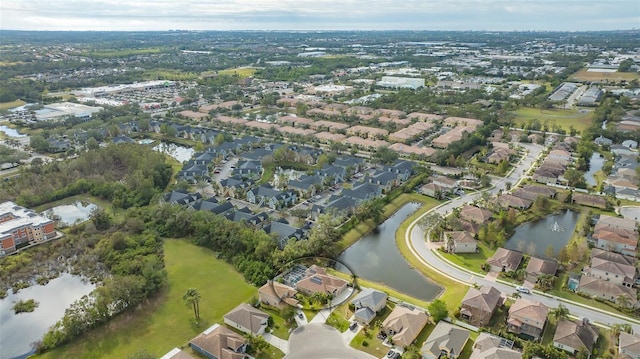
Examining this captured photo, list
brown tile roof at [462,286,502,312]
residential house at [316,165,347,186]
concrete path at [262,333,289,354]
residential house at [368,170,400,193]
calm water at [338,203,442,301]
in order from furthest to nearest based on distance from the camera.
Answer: residential house at [316,165,347,186]
residential house at [368,170,400,193]
calm water at [338,203,442,301]
brown tile roof at [462,286,502,312]
concrete path at [262,333,289,354]

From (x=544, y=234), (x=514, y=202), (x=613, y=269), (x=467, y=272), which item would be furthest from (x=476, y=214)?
(x=613, y=269)

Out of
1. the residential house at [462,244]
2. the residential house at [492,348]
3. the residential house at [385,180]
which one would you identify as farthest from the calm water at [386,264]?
the residential house at [385,180]

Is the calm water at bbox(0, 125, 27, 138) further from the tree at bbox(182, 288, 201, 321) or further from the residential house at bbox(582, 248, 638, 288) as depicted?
the residential house at bbox(582, 248, 638, 288)

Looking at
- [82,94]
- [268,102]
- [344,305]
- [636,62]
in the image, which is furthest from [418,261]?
[636,62]

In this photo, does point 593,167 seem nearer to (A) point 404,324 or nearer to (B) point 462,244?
(B) point 462,244

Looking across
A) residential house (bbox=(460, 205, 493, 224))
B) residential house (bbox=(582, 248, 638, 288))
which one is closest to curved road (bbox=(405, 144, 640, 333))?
residential house (bbox=(460, 205, 493, 224))

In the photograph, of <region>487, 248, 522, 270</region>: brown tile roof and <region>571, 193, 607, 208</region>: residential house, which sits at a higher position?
<region>571, 193, 607, 208</region>: residential house

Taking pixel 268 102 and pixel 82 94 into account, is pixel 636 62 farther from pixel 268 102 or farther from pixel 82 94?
pixel 82 94
